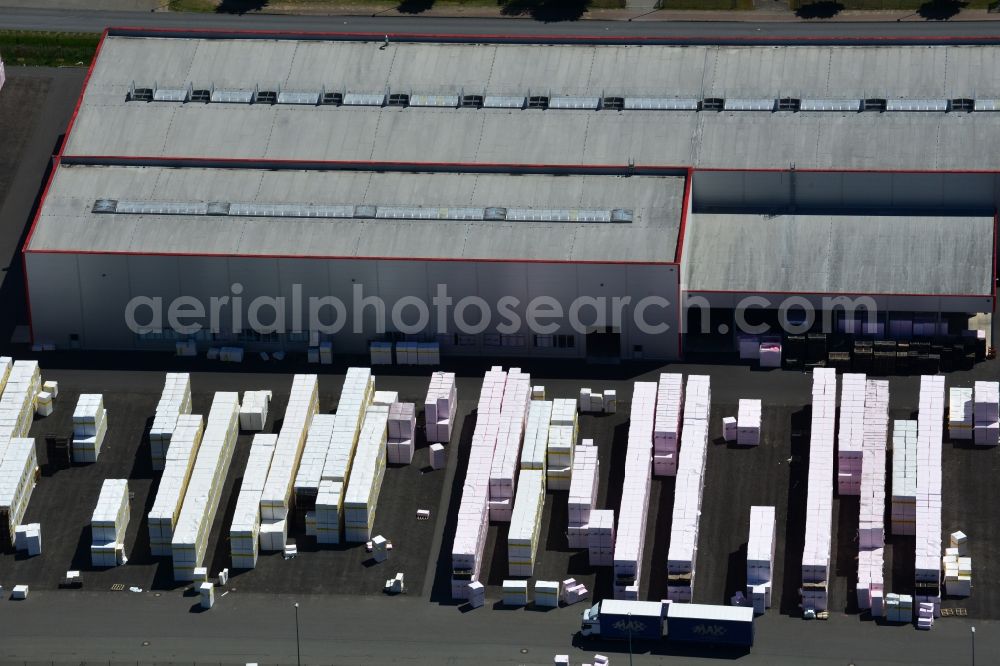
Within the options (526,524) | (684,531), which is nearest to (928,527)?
(684,531)

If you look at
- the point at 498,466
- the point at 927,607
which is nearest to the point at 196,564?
the point at 498,466

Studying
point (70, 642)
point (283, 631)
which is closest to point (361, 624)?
point (283, 631)

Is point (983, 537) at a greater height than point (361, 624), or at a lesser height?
greater

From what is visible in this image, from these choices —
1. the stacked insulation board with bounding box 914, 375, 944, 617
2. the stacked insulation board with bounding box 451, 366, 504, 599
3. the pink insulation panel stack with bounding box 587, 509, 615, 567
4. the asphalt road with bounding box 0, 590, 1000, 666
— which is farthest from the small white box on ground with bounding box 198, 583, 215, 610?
the stacked insulation board with bounding box 914, 375, 944, 617

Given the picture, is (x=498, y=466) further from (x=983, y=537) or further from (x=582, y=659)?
(x=983, y=537)

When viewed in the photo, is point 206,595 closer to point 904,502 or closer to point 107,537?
point 107,537

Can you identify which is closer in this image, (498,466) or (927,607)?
(927,607)

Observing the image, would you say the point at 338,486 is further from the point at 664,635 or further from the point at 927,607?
the point at 927,607

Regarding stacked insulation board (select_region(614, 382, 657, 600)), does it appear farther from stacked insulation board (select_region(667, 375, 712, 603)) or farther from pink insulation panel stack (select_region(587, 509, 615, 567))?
stacked insulation board (select_region(667, 375, 712, 603))
